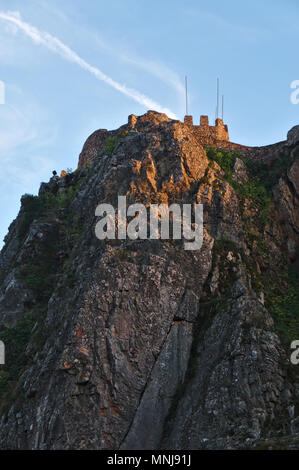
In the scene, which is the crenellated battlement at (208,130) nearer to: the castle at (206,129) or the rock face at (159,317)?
the castle at (206,129)

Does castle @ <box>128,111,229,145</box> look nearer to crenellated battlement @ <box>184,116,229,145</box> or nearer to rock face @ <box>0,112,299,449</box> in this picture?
crenellated battlement @ <box>184,116,229,145</box>

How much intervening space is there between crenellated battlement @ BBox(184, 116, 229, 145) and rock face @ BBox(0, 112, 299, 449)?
261 cm

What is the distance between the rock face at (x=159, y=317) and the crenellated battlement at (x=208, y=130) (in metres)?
2.61

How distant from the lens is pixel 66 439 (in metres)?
25.5

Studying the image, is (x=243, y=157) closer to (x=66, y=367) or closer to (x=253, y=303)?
(x=253, y=303)

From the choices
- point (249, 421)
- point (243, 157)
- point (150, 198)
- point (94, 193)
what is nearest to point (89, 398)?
point (249, 421)

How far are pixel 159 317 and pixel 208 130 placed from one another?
19565mm

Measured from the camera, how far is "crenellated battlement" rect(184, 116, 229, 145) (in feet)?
139

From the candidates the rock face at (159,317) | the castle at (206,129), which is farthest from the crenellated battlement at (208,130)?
the rock face at (159,317)

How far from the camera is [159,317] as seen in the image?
2900cm

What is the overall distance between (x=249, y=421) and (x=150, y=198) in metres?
13.3

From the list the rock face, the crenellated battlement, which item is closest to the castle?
the crenellated battlement

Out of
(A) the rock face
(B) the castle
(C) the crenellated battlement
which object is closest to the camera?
(A) the rock face

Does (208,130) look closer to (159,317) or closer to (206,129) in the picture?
(206,129)
